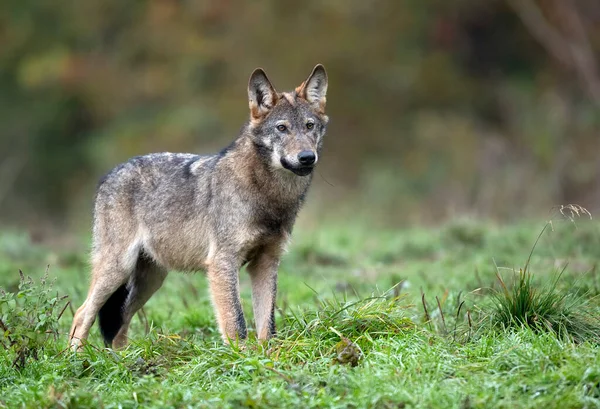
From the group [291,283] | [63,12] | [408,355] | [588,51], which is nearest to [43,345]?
[408,355]

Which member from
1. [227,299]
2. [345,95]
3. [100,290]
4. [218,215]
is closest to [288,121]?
[218,215]

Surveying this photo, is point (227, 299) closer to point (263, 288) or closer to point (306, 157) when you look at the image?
point (263, 288)

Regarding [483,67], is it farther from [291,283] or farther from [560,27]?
[291,283]

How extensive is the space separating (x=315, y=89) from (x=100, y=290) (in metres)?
2.69

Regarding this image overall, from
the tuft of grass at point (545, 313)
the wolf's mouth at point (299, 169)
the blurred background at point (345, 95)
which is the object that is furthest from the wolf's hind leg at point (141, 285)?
the blurred background at point (345, 95)

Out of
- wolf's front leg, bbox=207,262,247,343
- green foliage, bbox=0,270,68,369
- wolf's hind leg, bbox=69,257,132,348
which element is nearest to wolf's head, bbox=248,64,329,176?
wolf's front leg, bbox=207,262,247,343

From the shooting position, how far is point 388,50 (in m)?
24.7

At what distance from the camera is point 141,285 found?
837 centimetres

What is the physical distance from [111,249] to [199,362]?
228cm

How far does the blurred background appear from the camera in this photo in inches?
788

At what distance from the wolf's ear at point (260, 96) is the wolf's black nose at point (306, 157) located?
0.68m

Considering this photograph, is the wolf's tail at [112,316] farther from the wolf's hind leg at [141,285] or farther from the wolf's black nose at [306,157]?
the wolf's black nose at [306,157]

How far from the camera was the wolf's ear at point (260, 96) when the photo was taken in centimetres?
771

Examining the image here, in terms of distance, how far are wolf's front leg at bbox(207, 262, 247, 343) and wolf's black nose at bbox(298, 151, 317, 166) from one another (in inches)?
42.7
